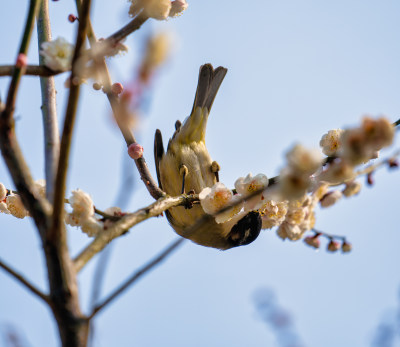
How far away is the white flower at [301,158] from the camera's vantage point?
1.10 meters

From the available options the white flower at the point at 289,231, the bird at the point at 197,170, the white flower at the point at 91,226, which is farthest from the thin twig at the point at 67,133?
the bird at the point at 197,170

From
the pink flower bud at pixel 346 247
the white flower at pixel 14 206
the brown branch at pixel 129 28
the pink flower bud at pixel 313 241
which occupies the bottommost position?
the pink flower bud at pixel 346 247

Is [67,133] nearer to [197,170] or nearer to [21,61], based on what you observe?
[21,61]

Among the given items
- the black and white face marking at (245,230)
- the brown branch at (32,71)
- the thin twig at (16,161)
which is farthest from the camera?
the black and white face marking at (245,230)

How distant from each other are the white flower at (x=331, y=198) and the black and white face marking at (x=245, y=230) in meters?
1.33

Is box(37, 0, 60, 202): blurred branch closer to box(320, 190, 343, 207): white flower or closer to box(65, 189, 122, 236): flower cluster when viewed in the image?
box(65, 189, 122, 236): flower cluster

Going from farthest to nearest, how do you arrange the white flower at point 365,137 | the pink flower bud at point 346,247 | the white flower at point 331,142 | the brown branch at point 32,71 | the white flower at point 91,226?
the pink flower bud at point 346,247, the white flower at point 331,142, the white flower at point 91,226, the brown branch at point 32,71, the white flower at point 365,137

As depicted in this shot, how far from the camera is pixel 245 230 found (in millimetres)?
4160

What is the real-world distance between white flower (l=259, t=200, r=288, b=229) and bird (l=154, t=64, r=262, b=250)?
84cm

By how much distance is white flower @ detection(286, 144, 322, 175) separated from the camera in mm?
1100

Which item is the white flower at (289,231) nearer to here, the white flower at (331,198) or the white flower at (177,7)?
the white flower at (331,198)

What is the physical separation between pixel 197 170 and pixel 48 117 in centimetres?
262

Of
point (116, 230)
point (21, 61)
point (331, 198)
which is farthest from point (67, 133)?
point (331, 198)

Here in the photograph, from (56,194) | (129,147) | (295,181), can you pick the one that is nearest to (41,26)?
(129,147)
